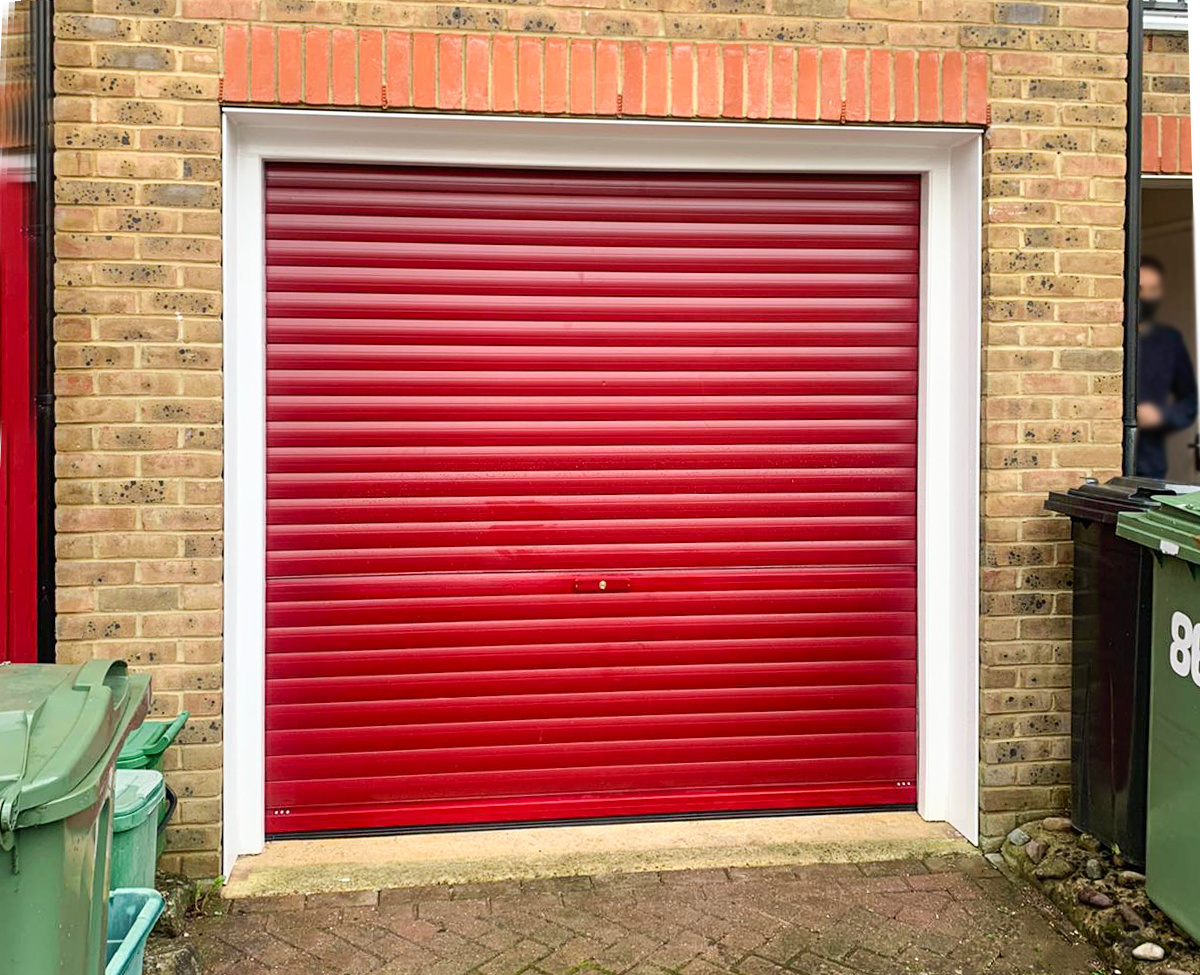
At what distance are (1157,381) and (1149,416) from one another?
16 centimetres

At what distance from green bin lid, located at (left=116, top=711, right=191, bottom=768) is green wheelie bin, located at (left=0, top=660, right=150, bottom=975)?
100 centimetres

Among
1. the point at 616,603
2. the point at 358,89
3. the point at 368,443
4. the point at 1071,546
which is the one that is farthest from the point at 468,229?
the point at 1071,546

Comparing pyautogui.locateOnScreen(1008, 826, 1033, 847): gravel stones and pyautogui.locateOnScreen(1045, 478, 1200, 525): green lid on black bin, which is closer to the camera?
pyautogui.locateOnScreen(1045, 478, 1200, 525): green lid on black bin

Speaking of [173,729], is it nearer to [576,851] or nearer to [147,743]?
[147,743]

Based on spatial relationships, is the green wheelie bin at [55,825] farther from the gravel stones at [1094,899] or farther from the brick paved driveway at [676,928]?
the gravel stones at [1094,899]

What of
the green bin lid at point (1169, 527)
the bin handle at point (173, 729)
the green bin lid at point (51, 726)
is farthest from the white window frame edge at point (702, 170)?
the green bin lid at point (51, 726)

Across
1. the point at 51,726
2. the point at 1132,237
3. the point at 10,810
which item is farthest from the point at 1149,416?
the point at 10,810

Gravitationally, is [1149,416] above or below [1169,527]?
above

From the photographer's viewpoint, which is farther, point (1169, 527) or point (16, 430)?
point (16, 430)

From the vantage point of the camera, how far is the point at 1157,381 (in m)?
4.79

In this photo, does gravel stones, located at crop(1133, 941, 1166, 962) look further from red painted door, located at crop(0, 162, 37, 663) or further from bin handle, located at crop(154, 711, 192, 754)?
red painted door, located at crop(0, 162, 37, 663)

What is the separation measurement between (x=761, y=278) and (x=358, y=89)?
1726 millimetres

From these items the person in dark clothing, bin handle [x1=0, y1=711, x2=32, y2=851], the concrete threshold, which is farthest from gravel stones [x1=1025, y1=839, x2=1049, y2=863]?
bin handle [x1=0, y1=711, x2=32, y2=851]

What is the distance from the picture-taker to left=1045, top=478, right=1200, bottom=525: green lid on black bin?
3.62 m
